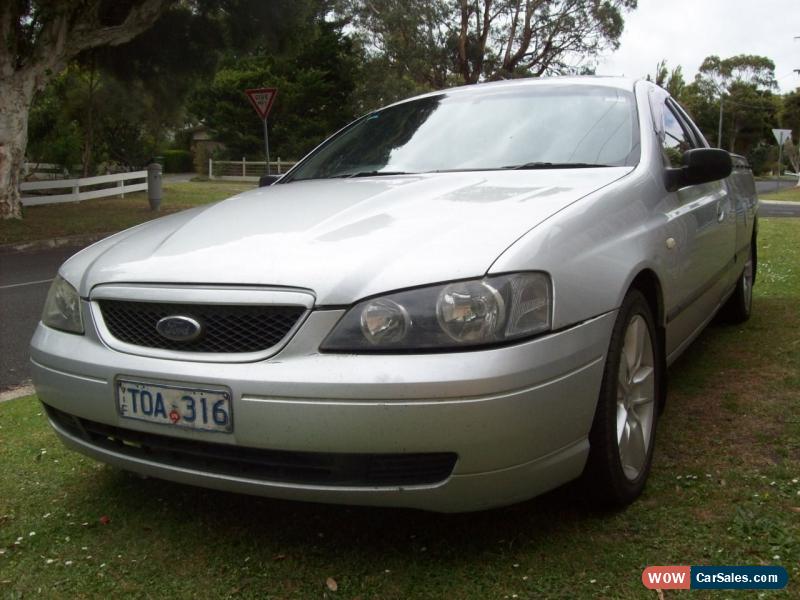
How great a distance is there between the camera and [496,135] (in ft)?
11.4

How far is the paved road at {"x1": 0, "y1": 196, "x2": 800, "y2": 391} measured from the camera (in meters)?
5.05

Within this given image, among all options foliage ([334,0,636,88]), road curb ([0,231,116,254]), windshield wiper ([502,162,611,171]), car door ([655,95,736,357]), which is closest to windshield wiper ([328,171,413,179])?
windshield wiper ([502,162,611,171])

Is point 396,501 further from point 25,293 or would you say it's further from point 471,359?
point 25,293

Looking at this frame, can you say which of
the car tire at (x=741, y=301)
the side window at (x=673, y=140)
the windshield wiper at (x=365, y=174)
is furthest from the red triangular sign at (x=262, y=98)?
the windshield wiper at (x=365, y=174)

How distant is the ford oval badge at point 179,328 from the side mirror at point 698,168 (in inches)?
77.4

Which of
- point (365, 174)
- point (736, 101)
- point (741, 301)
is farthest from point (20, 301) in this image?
point (736, 101)

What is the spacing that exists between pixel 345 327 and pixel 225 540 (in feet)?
2.84

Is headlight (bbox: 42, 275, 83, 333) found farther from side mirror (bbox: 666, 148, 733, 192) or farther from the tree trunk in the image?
the tree trunk

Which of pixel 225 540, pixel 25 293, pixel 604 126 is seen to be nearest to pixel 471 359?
pixel 225 540

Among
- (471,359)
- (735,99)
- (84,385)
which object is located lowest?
(84,385)

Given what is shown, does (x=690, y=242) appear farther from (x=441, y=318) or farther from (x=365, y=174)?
(x=441, y=318)

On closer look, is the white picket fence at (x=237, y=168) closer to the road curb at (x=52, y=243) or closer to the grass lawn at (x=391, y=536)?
the road curb at (x=52, y=243)

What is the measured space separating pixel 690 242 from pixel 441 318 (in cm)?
167

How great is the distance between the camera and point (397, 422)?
80.7 inches
